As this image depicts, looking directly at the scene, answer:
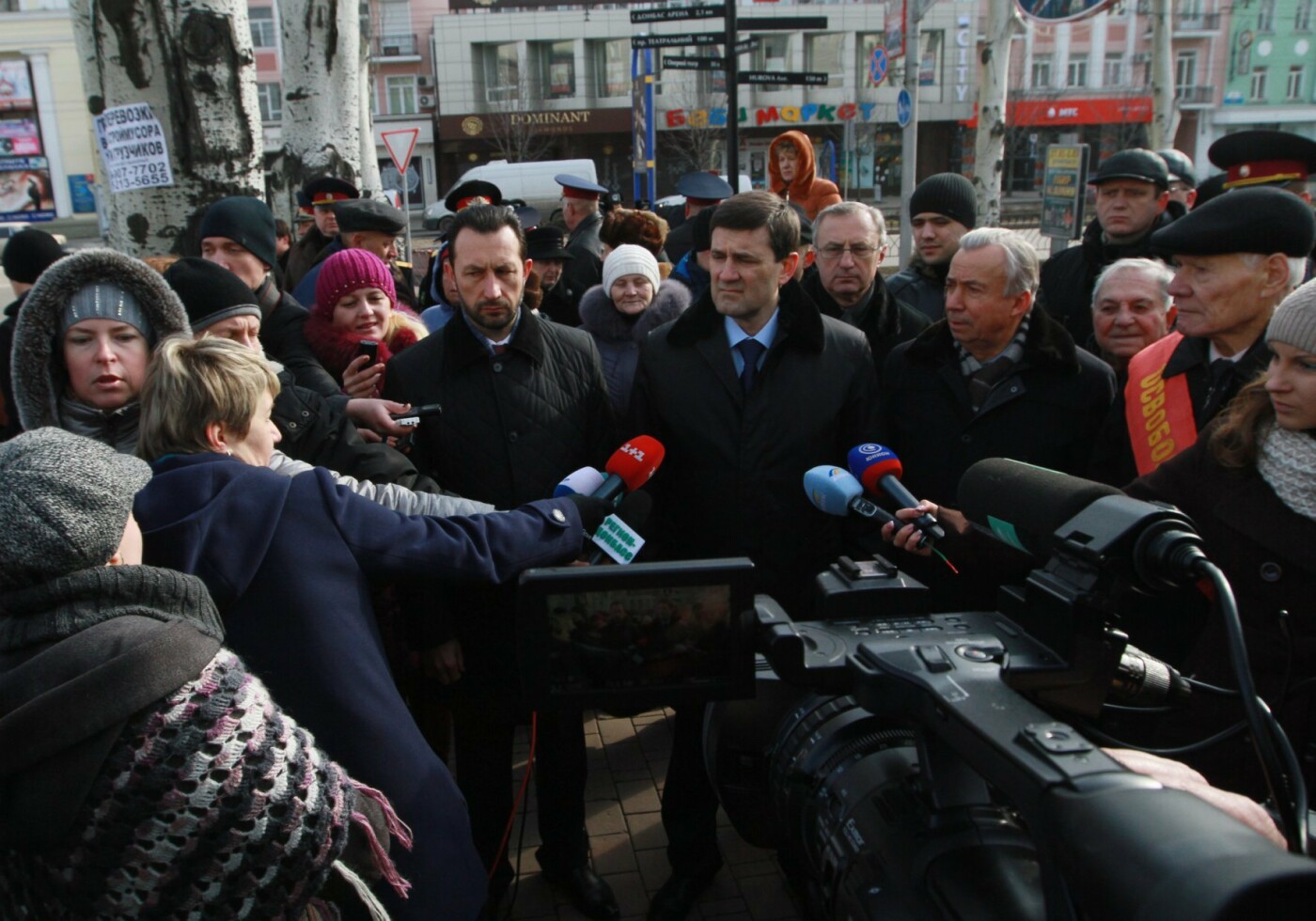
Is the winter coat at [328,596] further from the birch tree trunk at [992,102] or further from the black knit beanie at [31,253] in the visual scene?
the birch tree trunk at [992,102]

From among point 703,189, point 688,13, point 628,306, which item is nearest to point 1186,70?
point 688,13

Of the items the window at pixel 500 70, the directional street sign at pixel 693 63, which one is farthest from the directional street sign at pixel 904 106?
the window at pixel 500 70

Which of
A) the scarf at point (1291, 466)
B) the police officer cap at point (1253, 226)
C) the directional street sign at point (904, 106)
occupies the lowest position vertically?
the scarf at point (1291, 466)

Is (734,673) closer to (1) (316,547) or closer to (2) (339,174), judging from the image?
(1) (316,547)

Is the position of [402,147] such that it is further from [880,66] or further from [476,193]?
[880,66]

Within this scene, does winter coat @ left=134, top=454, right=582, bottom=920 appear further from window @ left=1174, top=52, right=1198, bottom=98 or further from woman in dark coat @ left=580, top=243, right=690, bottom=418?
window @ left=1174, top=52, right=1198, bottom=98


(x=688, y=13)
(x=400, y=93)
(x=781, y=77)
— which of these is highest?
(x=400, y=93)

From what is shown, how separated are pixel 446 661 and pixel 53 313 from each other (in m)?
1.32

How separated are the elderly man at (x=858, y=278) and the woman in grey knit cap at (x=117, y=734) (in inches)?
116

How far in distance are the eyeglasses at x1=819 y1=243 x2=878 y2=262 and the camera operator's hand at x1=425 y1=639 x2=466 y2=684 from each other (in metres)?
2.26

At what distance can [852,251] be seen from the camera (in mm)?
3885

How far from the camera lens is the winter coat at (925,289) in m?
4.56

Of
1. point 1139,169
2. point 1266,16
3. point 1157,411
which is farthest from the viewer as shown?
point 1266,16

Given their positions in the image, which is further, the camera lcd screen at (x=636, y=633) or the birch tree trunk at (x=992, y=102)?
the birch tree trunk at (x=992, y=102)
